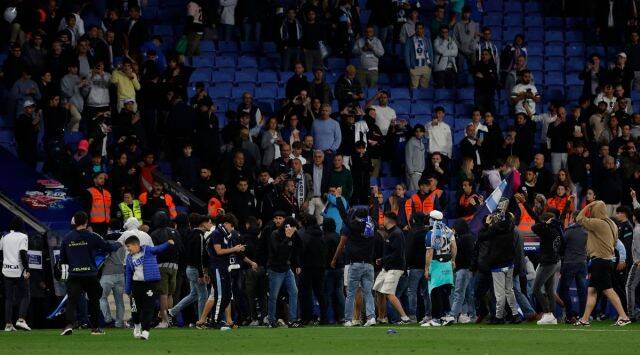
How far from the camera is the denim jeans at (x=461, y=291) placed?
2595cm

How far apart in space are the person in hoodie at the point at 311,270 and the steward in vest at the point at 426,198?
3.74 m

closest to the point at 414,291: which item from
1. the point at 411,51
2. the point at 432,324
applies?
the point at 432,324

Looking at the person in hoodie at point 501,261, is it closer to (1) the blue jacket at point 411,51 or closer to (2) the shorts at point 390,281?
(2) the shorts at point 390,281

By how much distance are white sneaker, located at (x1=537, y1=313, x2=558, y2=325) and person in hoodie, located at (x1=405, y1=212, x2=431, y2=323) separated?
190 centimetres

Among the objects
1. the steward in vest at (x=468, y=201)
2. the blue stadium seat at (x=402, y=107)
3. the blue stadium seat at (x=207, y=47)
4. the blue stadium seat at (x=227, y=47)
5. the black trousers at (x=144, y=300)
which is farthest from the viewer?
the blue stadium seat at (x=227, y=47)

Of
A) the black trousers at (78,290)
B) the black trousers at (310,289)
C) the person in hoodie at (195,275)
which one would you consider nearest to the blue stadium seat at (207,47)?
the person in hoodie at (195,275)

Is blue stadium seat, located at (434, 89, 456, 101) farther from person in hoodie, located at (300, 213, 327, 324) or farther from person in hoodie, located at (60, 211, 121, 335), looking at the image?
person in hoodie, located at (60, 211, 121, 335)

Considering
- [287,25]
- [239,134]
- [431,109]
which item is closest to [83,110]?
[239,134]

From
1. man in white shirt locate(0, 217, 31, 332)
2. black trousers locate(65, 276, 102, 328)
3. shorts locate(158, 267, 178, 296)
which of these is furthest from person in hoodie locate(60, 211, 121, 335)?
shorts locate(158, 267, 178, 296)

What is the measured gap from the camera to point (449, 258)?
24906mm

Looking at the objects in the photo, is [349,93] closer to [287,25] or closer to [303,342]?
[287,25]

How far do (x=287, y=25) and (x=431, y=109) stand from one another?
383 cm

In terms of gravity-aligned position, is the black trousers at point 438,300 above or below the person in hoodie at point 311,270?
below

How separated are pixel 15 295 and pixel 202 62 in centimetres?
1062
